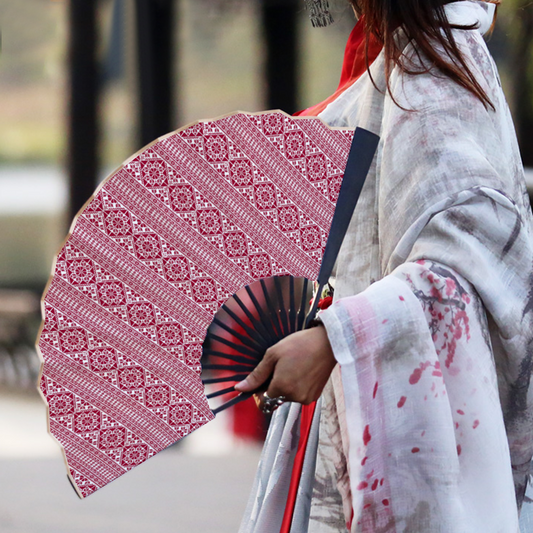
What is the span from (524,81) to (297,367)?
4326mm

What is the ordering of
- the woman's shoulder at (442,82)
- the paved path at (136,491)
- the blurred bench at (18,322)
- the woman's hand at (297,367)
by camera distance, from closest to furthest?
the woman's hand at (297,367) < the woman's shoulder at (442,82) < the paved path at (136,491) < the blurred bench at (18,322)

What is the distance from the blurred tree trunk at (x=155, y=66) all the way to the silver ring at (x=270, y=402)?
4302 millimetres

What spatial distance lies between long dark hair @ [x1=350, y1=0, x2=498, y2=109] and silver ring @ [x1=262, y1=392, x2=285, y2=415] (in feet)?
1.84

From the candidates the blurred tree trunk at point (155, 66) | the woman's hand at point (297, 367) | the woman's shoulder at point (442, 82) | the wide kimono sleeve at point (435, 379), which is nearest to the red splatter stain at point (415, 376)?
the wide kimono sleeve at point (435, 379)

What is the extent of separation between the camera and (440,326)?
1.27 m

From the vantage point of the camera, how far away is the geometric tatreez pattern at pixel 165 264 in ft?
4.17

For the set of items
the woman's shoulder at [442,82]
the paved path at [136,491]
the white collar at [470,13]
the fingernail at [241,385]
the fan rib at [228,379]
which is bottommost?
the paved path at [136,491]

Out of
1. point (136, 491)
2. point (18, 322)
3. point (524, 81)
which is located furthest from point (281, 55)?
point (136, 491)

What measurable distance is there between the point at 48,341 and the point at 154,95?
172 inches

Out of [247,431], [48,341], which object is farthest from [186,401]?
[247,431]

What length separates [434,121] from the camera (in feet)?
4.31

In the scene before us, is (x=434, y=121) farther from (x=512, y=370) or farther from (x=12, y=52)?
(x=12, y=52)

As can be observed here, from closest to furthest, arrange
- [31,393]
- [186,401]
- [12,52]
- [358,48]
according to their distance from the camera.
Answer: [186,401], [358,48], [12,52], [31,393]

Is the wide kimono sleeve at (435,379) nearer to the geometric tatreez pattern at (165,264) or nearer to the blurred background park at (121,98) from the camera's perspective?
the geometric tatreez pattern at (165,264)
